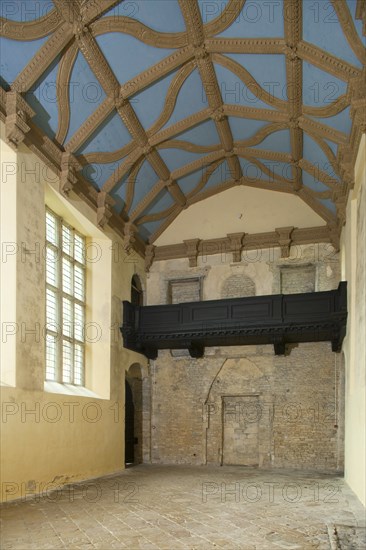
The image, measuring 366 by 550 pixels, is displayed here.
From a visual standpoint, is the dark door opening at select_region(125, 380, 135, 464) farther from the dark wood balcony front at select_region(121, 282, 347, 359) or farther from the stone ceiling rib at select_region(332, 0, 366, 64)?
the stone ceiling rib at select_region(332, 0, 366, 64)

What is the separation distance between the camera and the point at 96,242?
40.7ft

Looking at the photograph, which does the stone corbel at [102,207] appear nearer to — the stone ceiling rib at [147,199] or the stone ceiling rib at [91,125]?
the stone ceiling rib at [147,199]

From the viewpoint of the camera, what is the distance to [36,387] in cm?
855

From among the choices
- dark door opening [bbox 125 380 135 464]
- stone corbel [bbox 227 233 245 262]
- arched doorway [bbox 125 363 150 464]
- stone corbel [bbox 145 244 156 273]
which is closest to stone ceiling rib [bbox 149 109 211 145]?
stone corbel [bbox 227 233 245 262]

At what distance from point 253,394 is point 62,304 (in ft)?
19.8

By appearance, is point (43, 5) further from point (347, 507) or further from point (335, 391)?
point (335, 391)

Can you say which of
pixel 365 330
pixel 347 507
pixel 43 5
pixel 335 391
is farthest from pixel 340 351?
pixel 43 5

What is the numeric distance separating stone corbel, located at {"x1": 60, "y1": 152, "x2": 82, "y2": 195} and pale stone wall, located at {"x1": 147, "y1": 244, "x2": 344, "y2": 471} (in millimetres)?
Result: 5385

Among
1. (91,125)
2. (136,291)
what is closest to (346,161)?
(91,125)

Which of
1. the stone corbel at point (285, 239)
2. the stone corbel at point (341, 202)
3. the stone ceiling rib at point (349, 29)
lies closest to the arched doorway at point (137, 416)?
the stone corbel at point (285, 239)

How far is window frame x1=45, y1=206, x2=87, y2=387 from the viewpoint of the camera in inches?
400

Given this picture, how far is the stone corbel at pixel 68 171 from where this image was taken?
999 centimetres

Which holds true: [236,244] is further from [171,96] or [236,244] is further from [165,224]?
[171,96]

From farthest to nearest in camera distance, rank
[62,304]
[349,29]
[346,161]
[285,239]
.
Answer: [285,239]
[62,304]
[346,161]
[349,29]
